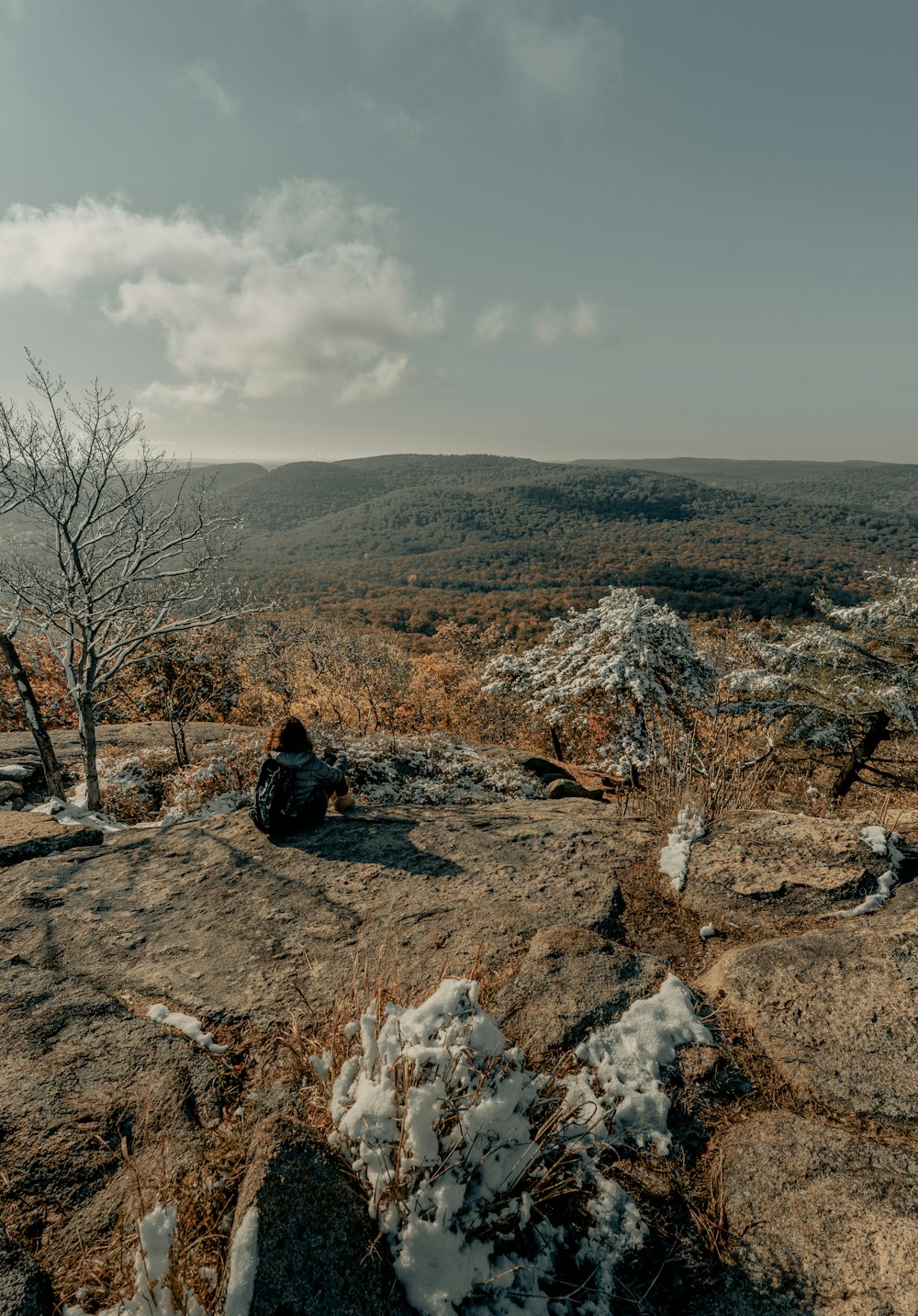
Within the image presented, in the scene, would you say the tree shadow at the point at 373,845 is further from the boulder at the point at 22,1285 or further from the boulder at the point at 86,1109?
the boulder at the point at 22,1285

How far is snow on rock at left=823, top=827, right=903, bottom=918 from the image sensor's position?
12.0 feet

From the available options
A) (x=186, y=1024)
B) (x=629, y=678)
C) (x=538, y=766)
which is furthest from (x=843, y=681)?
(x=186, y=1024)

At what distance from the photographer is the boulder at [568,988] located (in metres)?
2.81

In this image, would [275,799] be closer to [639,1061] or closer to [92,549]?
[639,1061]

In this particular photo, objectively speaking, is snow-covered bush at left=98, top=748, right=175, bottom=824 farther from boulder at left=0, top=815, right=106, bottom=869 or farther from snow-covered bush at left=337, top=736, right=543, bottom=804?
snow-covered bush at left=337, top=736, right=543, bottom=804

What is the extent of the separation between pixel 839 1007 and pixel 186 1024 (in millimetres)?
3594

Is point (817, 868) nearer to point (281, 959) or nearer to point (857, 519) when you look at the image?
point (281, 959)

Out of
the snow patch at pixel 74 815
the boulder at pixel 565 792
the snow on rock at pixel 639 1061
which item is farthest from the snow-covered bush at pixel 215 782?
the snow on rock at pixel 639 1061

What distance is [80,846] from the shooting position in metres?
6.32

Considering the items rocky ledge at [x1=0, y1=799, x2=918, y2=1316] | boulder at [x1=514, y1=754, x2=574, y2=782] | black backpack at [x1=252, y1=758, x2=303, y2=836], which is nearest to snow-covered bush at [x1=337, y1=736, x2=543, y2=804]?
boulder at [x1=514, y1=754, x2=574, y2=782]

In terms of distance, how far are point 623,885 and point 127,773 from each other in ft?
35.3

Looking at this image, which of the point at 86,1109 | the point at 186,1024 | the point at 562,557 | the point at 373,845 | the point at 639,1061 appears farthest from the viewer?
the point at 562,557

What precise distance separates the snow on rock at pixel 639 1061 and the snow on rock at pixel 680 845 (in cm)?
129

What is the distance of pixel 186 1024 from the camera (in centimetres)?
322
